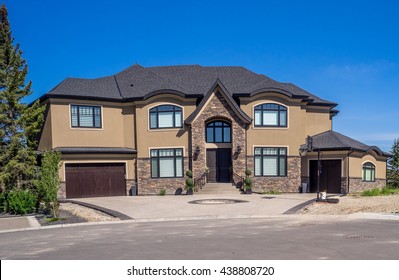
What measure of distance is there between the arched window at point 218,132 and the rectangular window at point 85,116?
832cm

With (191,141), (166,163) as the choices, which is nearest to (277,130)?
(191,141)

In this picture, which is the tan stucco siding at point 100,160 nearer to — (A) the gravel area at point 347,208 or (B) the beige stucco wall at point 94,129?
(B) the beige stucco wall at point 94,129

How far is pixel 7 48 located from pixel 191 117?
13303 millimetres

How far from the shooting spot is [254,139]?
25688 mm

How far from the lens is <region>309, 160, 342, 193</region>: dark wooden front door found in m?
25.7

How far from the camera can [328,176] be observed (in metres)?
26.2

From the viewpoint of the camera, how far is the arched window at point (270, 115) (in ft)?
84.9

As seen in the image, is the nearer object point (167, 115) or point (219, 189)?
point (219, 189)

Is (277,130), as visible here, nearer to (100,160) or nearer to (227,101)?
(227,101)

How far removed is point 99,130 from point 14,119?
5617mm

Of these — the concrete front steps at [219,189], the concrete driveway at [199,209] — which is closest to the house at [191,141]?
the concrete front steps at [219,189]

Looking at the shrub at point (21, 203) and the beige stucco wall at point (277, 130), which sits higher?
the beige stucco wall at point (277, 130)

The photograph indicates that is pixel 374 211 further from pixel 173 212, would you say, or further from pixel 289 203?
pixel 173 212
